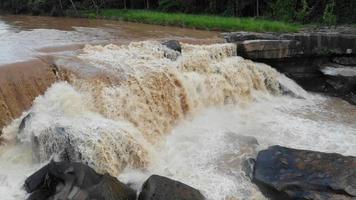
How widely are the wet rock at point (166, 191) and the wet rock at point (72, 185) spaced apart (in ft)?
1.10

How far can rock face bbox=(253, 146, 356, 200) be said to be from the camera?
698 cm

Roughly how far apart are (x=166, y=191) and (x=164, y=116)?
12.0 feet

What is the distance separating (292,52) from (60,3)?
760 inches

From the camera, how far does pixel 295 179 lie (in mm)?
7316

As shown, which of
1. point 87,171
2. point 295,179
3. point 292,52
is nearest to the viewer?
point 87,171

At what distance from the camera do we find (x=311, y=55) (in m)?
14.3

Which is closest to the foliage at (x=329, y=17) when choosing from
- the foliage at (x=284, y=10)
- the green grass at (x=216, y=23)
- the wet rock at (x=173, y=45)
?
the green grass at (x=216, y=23)

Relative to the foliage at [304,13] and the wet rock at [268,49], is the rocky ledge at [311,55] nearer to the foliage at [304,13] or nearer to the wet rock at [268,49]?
the wet rock at [268,49]

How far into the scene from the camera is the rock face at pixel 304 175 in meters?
6.98

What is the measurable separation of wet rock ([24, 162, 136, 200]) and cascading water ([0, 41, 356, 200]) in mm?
302

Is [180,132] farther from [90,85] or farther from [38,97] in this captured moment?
[38,97]

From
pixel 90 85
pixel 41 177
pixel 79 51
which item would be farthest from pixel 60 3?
pixel 41 177

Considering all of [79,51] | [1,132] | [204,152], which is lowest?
[204,152]

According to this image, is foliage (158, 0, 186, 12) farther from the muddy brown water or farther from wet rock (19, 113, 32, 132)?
wet rock (19, 113, 32, 132)
